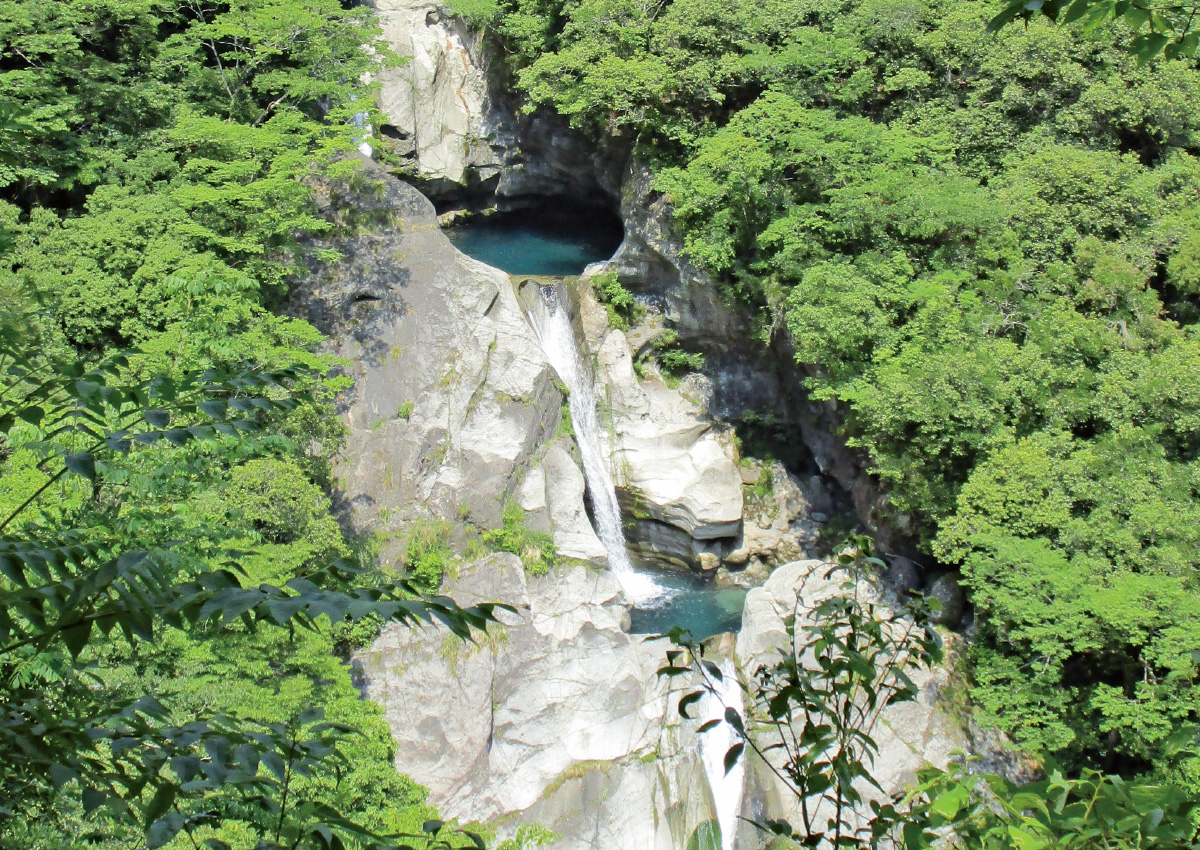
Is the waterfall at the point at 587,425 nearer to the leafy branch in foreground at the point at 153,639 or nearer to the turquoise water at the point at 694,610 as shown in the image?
the turquoise water at the point at 694,610

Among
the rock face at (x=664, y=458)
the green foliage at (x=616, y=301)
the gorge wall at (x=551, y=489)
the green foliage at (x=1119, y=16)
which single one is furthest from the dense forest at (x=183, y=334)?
the rock face at (x=664, y=458)

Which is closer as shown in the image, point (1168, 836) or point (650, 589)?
point (1168, 836)

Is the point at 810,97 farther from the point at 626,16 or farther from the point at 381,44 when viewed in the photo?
the point at 381,44

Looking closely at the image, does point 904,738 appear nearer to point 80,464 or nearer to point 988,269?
point 988,269

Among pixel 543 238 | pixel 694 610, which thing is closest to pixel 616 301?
pixel 543 238

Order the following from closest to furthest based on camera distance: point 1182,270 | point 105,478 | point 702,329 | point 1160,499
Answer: point 105,478, point 1160,499, point 1182,270, point 702,329

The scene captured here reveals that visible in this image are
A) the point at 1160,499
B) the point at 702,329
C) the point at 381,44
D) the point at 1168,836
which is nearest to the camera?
the point at 1168,836

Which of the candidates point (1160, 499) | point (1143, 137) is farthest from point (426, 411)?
point (1143, 137)
